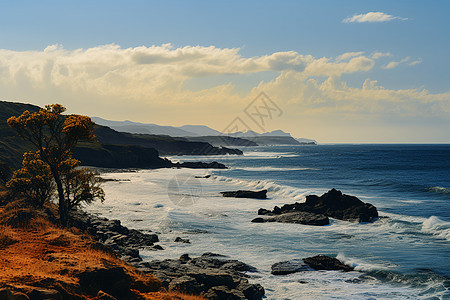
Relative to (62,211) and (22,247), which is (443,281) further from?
(62,211)

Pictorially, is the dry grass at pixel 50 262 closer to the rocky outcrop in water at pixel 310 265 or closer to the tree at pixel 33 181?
the rocky outcrop in water at pixel 310 265

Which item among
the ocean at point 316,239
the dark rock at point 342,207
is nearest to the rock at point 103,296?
the ocean at point 316,239

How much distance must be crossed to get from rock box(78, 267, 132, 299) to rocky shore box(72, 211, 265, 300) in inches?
127

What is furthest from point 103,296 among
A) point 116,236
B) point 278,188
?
point 278,188

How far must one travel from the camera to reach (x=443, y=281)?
19156 millimetres

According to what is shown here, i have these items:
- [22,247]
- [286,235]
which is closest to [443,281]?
[286,235]

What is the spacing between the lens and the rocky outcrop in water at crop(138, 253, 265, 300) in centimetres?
1552

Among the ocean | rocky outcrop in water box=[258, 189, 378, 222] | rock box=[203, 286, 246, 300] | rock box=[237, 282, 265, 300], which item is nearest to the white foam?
the ocean

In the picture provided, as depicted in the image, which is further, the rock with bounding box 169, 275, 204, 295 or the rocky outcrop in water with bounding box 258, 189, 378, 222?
the rocky outcrop in water with bounding box 258, 189, 378, 222

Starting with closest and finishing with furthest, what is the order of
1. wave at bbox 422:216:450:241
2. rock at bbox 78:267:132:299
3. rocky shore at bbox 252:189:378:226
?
rock at bbox 78:267:132:299 < wave at bbox 422:216:450:241 < rocky shore at bbox 252:189:378:226

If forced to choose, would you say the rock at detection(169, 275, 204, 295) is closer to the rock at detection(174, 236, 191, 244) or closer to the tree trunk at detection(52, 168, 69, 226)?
A: the rock at detection(174, 236, 191, 244)

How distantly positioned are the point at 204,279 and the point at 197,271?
786 millimetres

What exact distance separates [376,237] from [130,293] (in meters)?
22.8

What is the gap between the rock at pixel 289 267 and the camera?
20.2 meters
